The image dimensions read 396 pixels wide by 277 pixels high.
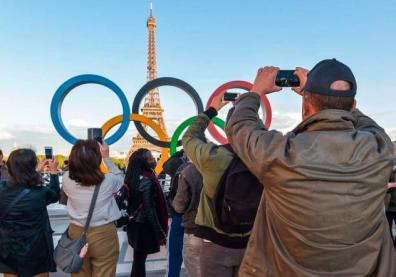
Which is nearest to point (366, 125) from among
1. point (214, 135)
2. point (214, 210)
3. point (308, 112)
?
point (308, 112)

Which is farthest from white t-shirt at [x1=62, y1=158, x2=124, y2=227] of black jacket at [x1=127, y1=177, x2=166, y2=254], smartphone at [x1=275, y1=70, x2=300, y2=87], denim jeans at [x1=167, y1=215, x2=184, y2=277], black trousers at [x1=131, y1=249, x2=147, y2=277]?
smartphone at [x1=275, y1=70, x2=300, y2=87]

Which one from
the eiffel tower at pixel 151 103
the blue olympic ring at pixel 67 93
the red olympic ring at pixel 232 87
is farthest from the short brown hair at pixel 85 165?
the eiffel tower at pixel 151 103

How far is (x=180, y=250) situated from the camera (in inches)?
183

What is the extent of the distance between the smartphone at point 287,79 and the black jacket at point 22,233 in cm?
281

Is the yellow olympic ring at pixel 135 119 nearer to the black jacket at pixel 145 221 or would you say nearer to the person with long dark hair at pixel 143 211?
the person with long dark hair at pixel 143 211

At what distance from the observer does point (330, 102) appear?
158 centimetres

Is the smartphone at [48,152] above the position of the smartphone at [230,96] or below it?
below

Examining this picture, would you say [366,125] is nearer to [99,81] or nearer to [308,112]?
[308,112]

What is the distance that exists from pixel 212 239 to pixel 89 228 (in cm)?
131

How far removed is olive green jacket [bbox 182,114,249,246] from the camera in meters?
2.61

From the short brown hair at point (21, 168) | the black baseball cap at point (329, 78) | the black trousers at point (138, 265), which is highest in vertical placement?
the black baseball cap at point (329, 78)

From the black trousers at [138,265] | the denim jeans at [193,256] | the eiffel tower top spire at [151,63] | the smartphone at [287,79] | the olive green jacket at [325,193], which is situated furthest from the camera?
the eiffel tower top spire at [151,63]

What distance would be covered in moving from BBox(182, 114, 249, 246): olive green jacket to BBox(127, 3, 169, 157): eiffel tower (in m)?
12.7

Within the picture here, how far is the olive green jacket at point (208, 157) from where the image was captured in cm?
261
